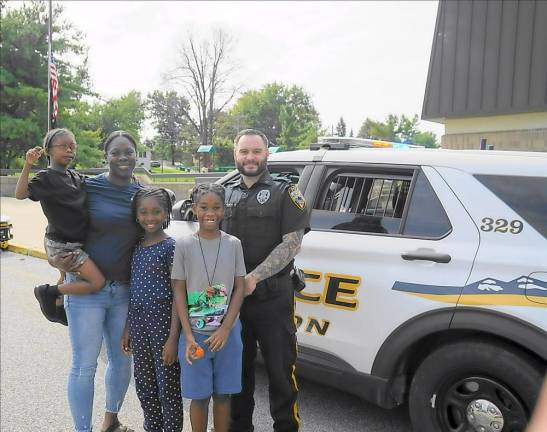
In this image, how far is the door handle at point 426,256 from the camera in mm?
2430

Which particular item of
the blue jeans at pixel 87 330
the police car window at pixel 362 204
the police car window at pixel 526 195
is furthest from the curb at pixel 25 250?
the police car window at pixel 526 195

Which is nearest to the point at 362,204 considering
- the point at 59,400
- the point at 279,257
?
the point at 279,257

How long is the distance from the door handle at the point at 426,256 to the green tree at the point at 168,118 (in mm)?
80456

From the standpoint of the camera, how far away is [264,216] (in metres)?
2.45

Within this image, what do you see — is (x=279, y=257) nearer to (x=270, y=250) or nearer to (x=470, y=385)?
(x=270, y=250)

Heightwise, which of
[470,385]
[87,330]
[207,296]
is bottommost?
[470,385]

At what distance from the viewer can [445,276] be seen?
2.41m

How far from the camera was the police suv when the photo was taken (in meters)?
2.23

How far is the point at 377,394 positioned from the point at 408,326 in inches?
17.6

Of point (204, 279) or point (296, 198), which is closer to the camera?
point (204, 279)

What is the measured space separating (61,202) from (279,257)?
1125 millimetres

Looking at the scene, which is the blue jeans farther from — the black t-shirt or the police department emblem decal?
the police department emblem decal

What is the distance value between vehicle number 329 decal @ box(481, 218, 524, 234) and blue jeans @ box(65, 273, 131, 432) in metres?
1.94

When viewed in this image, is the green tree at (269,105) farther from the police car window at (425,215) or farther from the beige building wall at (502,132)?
the police car window at (425,215)
